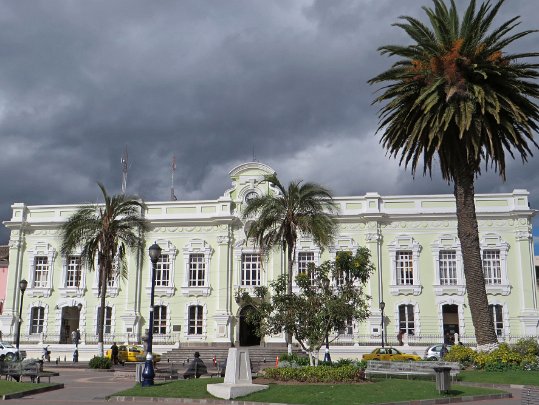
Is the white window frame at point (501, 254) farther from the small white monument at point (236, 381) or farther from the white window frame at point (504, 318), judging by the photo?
the small white monument at point (236, 381)

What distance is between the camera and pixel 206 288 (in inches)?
1775

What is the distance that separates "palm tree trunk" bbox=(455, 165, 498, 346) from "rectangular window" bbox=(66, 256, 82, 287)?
30544mm

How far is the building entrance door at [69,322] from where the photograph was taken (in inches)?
1817

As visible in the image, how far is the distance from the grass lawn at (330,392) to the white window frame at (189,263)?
2529 cm

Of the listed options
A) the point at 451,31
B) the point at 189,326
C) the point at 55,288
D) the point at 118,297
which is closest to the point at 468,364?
the point at 451,31

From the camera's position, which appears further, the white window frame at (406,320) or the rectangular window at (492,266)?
the white window frame at (406,320)

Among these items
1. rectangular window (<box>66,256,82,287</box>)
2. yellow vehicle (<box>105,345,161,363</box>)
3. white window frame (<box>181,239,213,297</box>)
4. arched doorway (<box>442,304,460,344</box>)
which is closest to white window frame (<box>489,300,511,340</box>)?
arched doorway (<box>442,304,460,344</box>)

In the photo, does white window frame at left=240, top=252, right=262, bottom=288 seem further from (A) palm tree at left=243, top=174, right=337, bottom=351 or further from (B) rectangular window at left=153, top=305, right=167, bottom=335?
(A) palm tree at left=243, top=174, right=337, bottom=351

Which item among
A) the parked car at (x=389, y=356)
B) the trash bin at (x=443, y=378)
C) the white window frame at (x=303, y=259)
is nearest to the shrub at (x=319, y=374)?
the trash bin at (x=443, y=378)

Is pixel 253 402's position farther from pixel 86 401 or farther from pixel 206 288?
pixel 206 288

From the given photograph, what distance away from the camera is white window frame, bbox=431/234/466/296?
42.7m

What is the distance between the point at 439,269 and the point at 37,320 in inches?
1154

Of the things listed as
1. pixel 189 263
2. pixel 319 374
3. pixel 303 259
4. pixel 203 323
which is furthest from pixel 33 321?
pixel 319 374

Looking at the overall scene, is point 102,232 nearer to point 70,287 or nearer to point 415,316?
point 70,287
